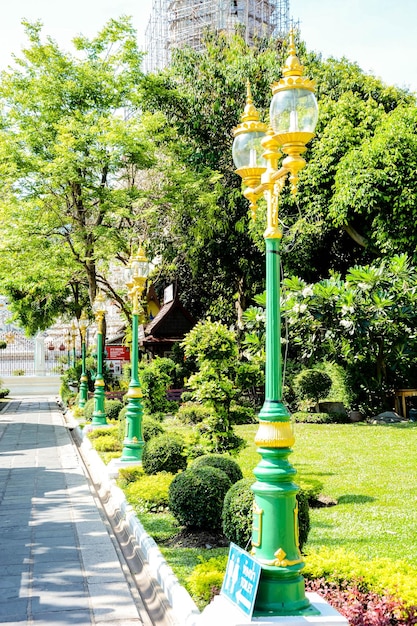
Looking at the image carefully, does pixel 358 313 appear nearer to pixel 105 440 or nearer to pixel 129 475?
pixel 105 440

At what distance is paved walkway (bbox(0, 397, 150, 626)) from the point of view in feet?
19.9

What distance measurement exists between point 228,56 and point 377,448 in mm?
20249

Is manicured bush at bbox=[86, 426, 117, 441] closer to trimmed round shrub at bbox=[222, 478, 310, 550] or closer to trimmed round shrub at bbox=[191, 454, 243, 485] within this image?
trimmed round shrub at bbox=[191, 454, 243, 485]

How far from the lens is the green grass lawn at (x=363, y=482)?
25.1 feet

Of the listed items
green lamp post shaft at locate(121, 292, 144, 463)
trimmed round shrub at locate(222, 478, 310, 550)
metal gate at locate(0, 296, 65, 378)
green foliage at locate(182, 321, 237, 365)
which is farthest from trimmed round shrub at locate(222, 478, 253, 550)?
metal gate at locate(0, 296, 65, 378)

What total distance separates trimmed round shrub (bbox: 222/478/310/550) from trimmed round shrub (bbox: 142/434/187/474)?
424 cm

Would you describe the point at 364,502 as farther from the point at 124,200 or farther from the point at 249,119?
the point at 124,200

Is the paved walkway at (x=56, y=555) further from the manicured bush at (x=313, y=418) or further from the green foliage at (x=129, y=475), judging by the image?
the manicured bush at (x=313, y=418)

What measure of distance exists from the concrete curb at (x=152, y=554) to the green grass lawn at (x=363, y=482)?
1.66m

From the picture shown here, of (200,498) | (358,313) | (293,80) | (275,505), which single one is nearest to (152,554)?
(200,498)

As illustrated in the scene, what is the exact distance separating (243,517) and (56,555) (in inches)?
110

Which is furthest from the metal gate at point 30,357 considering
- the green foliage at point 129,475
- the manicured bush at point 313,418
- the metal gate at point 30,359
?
the green foliage at point 129,475

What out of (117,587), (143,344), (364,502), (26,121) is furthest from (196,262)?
(117,587)

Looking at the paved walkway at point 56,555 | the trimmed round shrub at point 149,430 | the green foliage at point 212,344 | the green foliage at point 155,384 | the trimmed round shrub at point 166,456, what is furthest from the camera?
the green foliage at point 155,384
